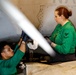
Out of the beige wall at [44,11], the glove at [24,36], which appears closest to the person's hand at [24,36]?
the glove at [24,36]

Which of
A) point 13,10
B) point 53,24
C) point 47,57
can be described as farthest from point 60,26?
point 13,10

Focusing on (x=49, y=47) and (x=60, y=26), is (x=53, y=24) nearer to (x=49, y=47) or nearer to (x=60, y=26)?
(x=60, y=26)

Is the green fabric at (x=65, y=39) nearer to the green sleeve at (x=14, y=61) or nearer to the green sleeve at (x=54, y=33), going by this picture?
the green sleeve at (x=54, y=33)

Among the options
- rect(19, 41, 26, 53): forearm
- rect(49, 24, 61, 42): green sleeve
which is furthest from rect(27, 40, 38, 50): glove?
rect(49, 24, 61, 42): green sleeve

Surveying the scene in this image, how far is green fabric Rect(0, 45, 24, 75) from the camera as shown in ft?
3.47

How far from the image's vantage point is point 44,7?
4.09 feet

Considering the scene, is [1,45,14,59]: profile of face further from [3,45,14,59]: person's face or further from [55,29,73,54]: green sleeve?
[55,29,73,54]: green sleeve

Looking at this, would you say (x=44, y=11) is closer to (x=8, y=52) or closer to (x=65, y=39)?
(x=65, y=39)

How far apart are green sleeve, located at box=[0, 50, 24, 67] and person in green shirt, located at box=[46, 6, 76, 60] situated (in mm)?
191

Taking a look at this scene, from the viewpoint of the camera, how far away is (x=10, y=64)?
1.07 meters

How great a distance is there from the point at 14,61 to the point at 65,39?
0.27m

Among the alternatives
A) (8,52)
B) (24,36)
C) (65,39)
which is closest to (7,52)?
(8,52)

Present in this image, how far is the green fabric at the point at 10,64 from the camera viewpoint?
106cm

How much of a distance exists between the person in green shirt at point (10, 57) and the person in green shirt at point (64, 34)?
0.18 meters
